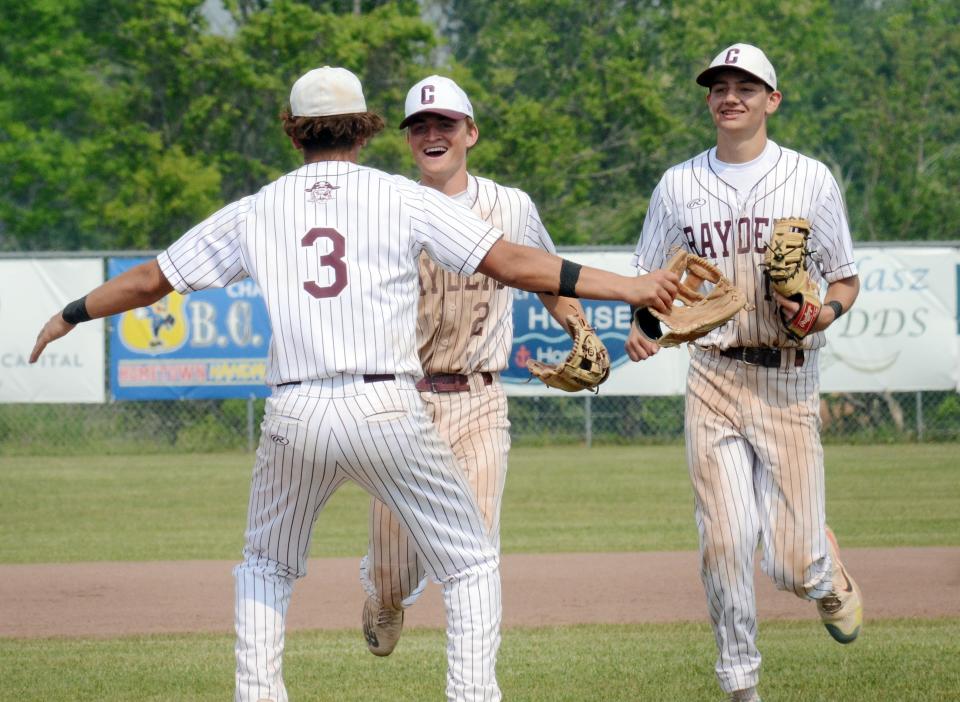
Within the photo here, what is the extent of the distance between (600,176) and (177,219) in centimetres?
863

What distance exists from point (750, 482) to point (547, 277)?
1.53 metres

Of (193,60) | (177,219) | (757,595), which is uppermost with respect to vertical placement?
(193,60)

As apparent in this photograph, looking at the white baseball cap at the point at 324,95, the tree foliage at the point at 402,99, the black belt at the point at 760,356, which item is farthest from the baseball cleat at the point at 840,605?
the tree foliage at the point at 402,99

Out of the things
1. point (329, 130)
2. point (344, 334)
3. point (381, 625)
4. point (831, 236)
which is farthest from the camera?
point (381, 625)

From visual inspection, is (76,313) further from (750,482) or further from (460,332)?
(750,482)

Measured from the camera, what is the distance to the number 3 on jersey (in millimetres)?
4098

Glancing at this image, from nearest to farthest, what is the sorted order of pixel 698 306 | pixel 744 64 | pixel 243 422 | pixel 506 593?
1. pixel 698 306
2. pixel 744 64
3. pixel 506 593
4. pixel 243 422

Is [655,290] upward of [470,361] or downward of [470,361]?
upward

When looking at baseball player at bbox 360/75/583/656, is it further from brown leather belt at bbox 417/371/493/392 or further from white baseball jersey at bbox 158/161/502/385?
white baseball jersey at bbox 158/161/502/385

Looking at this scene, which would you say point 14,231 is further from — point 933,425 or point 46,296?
point 933,425

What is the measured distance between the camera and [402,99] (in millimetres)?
25938

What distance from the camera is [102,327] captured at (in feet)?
51.8

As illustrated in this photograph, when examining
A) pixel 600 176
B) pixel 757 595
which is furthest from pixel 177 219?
pixel 757 595

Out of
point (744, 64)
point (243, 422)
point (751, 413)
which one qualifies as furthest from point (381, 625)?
point (243, 422)
